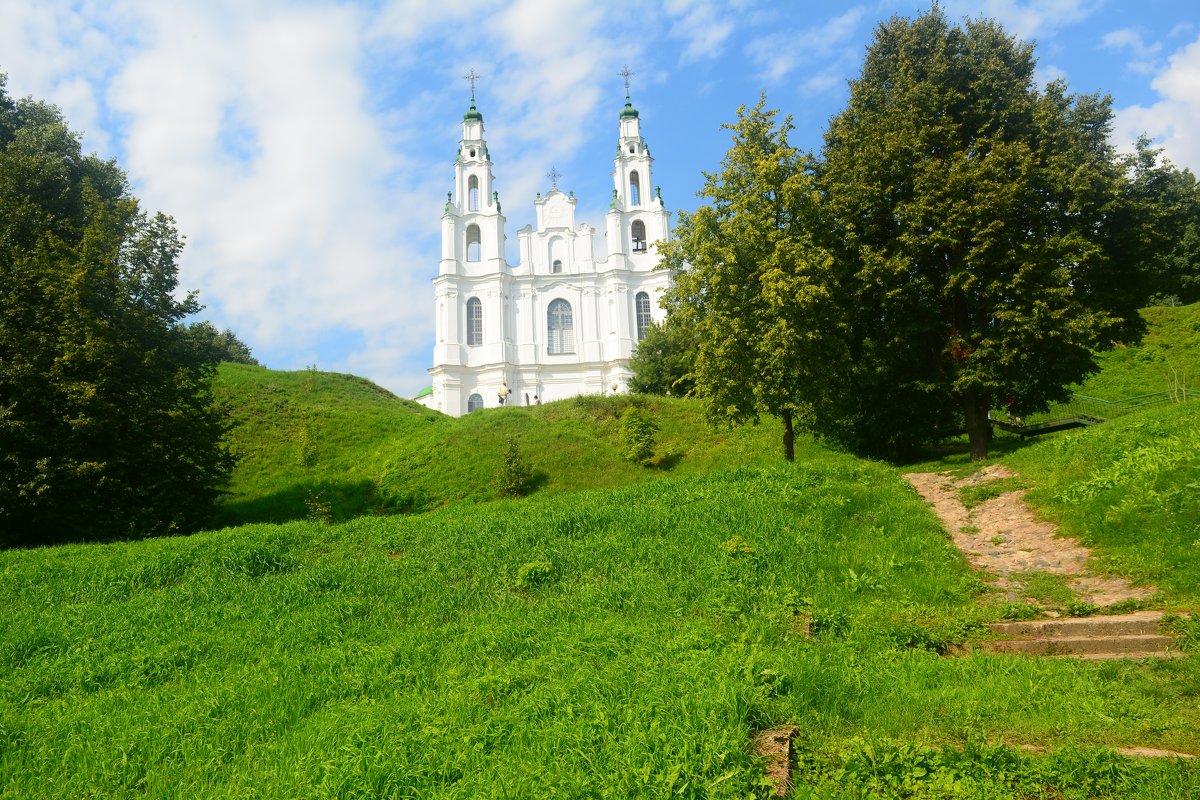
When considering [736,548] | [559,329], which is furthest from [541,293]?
[736,548]

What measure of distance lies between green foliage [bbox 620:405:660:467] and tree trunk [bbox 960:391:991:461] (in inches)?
330

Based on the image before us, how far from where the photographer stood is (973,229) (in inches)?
559

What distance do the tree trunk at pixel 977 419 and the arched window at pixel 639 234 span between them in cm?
3362

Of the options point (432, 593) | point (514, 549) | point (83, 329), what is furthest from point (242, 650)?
point (83, 329)

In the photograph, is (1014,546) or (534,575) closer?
(534,575)

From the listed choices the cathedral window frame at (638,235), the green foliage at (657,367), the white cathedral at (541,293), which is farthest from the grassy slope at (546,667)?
the cathedral window frame at (638,235)

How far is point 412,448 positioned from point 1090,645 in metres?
19.6

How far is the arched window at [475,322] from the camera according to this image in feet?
147

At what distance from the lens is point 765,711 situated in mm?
4648

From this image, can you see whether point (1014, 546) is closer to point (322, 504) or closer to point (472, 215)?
point (322, 504)

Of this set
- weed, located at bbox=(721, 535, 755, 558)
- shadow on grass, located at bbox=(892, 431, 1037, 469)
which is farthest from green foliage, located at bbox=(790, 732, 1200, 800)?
shadow on grass, located at bbox=(892, 431, 1037, 469)

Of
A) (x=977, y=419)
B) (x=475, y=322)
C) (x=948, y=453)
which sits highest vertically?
(x=475, y=322)

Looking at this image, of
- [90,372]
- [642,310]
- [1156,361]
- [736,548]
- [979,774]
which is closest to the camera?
[979,774]

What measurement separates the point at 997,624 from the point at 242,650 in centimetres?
711
